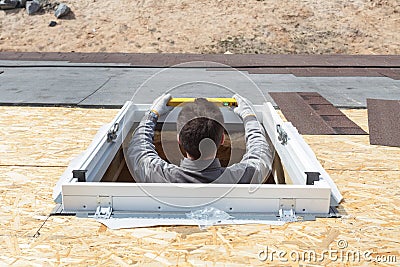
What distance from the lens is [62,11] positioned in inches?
665

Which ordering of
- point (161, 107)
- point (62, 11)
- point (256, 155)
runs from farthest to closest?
point (62, 11), point (161, 107), point (256, 155)

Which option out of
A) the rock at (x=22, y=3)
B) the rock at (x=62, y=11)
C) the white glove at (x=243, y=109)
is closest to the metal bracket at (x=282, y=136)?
the white glove at (x=243, y=109)

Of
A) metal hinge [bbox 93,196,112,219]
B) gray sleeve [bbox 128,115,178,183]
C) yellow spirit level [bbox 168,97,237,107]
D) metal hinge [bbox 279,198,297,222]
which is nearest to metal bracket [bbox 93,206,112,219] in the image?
metal hinge [bbox 93,196,112,219]

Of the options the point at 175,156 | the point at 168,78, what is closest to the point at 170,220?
the point at 175,156

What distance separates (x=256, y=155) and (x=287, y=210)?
534 millimetres

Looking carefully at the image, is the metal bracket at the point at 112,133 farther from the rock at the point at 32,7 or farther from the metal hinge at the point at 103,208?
the rock at the point at 32,7

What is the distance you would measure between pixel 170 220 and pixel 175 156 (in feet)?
4.12

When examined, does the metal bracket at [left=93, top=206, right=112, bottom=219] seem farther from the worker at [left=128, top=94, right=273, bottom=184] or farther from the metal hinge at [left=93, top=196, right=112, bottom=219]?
the worker at [left=128, top=94, right=273, bottom=184]

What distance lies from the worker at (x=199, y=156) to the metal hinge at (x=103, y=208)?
0.32 meters

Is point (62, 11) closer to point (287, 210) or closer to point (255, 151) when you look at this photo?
point (255, 151)

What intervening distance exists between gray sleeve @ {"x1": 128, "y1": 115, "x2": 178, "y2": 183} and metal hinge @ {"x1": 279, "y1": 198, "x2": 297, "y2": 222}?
2.21ft

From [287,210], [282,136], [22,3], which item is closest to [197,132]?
[287,210]

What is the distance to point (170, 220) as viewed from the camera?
2.67 meters

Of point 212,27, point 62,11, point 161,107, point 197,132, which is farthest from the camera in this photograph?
point 62,11
